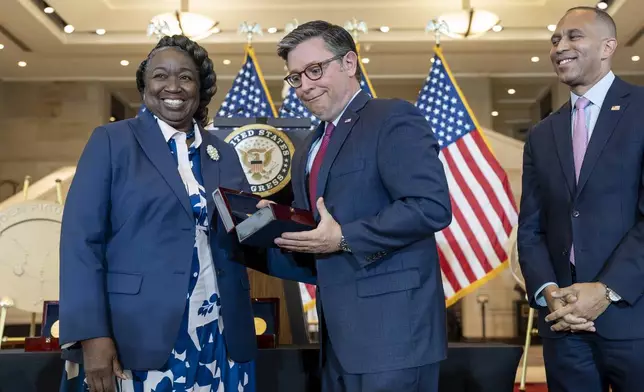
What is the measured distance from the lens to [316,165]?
200cm

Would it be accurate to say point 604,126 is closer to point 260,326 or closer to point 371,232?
point 371,232

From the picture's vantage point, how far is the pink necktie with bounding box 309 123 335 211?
1.97 meters

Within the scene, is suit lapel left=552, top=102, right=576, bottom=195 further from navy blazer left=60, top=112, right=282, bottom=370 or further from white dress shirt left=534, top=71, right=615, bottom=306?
navy blazer left=60, top=112, right=282, bottom=370

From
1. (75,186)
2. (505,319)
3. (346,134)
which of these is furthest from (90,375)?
(505,319)

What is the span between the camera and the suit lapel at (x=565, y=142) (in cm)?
219

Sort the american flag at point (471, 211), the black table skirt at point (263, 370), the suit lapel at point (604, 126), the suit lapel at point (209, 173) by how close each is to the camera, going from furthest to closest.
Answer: the american flag at point (471, 211), the black table skirt at point (263, 370), the suit lapel at point (604, 126), the suit lapel at point (209, 173)

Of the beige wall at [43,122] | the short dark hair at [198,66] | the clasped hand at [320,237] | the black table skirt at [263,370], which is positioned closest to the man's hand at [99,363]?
the clasped hand at [320,237]

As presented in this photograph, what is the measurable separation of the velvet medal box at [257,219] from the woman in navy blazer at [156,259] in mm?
163

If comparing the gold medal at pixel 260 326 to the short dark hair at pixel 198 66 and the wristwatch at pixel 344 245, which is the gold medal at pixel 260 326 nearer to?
the short dark hair at pixel 198 66

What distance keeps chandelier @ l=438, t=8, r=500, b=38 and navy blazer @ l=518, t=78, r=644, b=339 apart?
6.02 metres

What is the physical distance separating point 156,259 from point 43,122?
1306 centimetres

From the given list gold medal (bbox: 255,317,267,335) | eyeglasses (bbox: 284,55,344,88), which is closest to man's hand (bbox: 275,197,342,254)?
eyeglasses (bbox: 284,55,344,88)

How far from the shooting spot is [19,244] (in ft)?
12.6

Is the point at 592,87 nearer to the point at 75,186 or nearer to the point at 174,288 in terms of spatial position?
the point at 174,288
